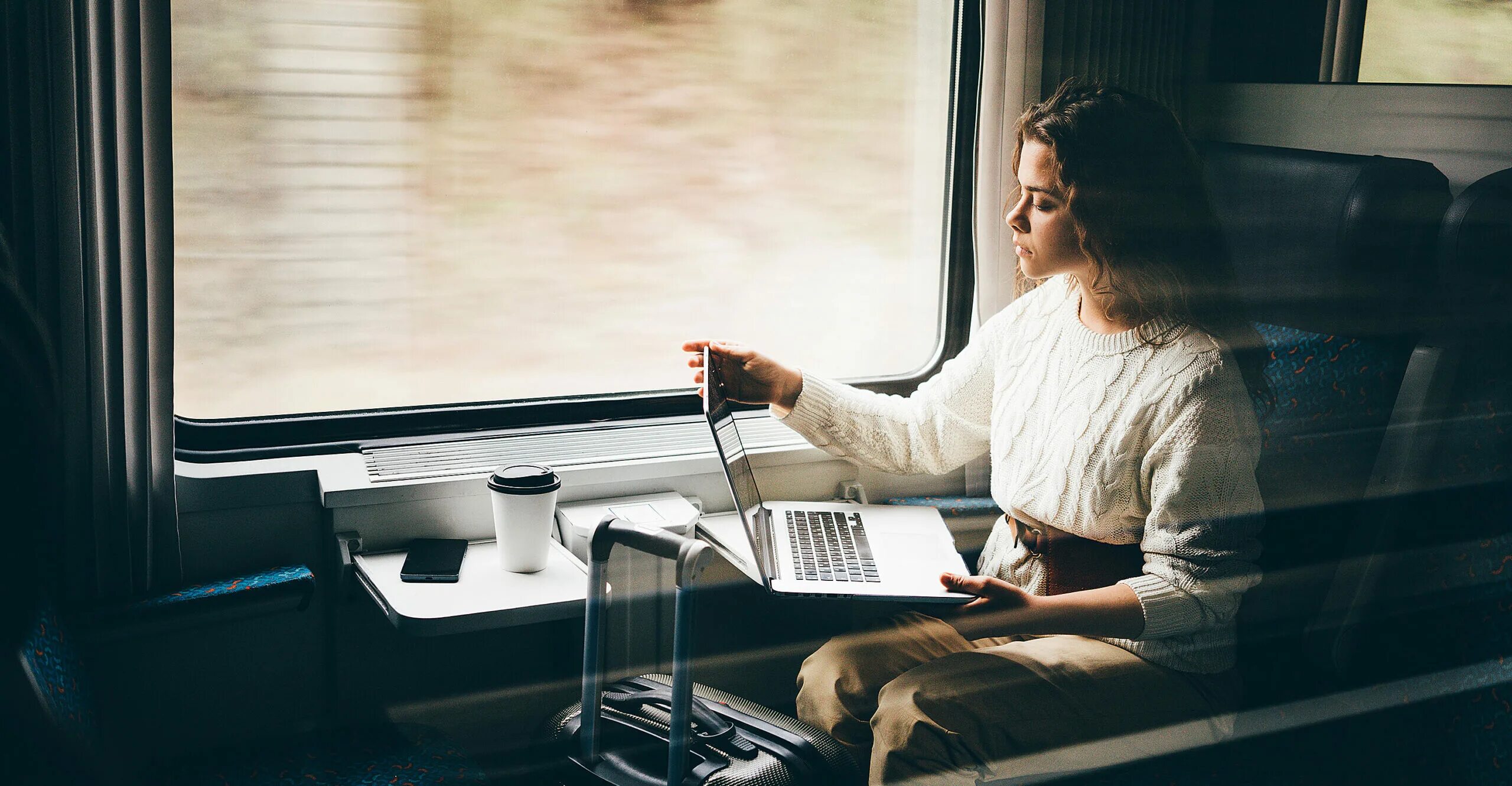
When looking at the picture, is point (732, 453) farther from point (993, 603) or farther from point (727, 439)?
point (993, 603)

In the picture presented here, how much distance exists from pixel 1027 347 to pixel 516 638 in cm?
97

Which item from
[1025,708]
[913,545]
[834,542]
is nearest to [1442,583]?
[1025,708]

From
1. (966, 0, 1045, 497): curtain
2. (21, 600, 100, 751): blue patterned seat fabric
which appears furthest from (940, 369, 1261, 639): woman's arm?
(21, 600, 100, 751): blue patterned seat fabric

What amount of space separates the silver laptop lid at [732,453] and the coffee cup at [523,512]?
0.25 meters

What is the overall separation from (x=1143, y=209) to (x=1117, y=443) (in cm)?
32

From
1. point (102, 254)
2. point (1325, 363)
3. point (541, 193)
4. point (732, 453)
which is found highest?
point (541, 193)

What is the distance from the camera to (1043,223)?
4.93 feet

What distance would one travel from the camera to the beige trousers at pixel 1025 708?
54.9 inches

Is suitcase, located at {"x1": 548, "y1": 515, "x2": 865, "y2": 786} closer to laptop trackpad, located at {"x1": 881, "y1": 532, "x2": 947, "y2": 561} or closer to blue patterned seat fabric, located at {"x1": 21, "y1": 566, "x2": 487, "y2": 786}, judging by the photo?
blue patterned seat fabric, located at {"x1": 21, "y1": 566, "x2": 487, "y2": 786}

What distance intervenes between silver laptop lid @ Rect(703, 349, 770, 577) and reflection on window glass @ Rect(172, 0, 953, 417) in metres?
0.39

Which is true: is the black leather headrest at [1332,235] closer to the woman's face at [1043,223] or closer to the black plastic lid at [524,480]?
the woman's face at [1043,223]

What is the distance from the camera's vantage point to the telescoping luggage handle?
4.30 feet

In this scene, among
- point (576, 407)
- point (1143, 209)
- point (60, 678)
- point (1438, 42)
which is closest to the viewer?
point (60, 678)

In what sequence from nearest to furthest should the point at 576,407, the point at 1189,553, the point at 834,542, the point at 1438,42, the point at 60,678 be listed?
the point at 60,678
the point at 1189,553
the point at 834,542
the point at 1438,42
the point at 576,407
